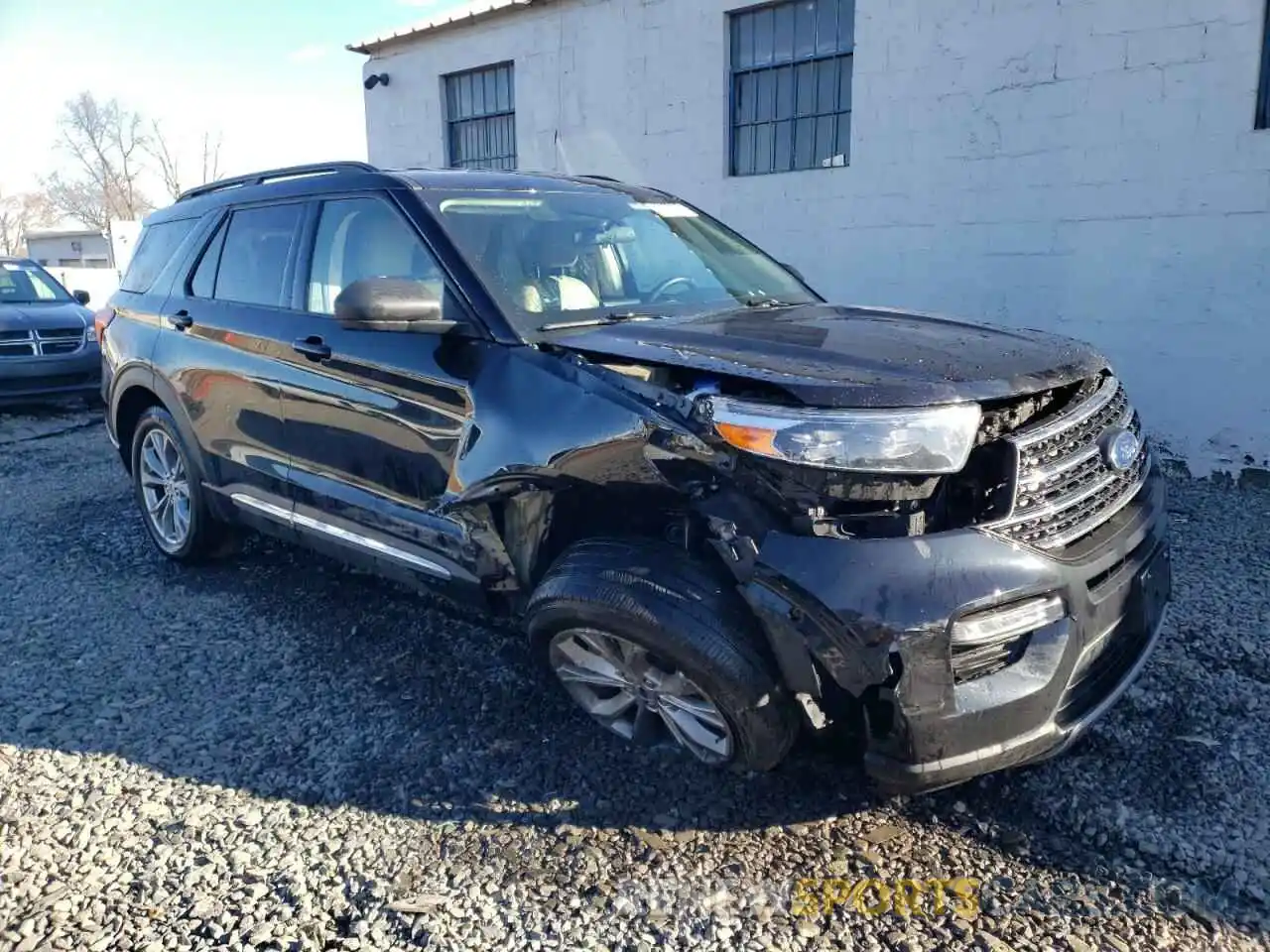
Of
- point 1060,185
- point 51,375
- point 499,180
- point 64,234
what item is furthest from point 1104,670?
point 64,234

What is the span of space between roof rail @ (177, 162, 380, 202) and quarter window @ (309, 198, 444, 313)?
0.16m

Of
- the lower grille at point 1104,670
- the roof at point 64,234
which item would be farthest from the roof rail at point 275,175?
the roof at point 64,234

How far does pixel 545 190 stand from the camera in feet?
12.2

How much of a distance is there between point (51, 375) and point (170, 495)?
569 centimetres

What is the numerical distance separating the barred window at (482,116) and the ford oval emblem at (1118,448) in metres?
9.16

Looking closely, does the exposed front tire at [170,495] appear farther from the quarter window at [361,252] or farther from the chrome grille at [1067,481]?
the chrome grille at [1067,481]

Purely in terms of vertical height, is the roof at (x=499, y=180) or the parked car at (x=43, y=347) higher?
the roof at (x=499, y=180)

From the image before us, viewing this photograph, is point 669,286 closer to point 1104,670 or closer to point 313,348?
point 313,348

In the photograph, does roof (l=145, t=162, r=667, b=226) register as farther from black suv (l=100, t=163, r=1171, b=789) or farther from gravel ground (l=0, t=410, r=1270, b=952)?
gravel ground (l=0, t=410, r=1270, b=952)

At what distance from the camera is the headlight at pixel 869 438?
90.5 inches

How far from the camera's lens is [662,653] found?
2566mm

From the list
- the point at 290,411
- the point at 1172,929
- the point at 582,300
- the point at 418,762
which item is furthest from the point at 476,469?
the point at 1172,929

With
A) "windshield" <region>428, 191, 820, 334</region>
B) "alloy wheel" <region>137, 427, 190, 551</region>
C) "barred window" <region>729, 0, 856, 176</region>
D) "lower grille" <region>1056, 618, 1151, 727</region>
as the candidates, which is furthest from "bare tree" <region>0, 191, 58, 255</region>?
"lower grille" <region>1056, 618, 1151, 727</region>

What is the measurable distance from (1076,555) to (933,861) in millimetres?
884
